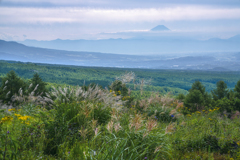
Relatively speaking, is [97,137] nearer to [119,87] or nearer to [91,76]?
[119,87]

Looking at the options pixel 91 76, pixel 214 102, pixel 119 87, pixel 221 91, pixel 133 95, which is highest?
pixel 119 87

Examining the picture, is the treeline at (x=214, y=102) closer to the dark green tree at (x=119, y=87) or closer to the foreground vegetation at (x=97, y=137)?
the dark green tree at (x=119, y=87)

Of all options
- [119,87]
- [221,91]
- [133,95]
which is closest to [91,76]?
[221,91]

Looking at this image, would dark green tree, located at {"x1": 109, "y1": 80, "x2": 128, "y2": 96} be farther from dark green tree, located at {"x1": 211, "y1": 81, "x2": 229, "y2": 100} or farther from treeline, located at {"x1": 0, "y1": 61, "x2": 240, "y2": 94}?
treeline, located at {"x1": 0, "y1": 61, "x2": 240, "y2": 94}

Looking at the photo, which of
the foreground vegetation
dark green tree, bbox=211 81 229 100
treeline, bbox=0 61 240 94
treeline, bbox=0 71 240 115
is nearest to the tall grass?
the foreground vegetation

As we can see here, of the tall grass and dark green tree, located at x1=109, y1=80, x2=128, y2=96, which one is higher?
dark green tree, located at x1=109, y1=80, x2=128, y2=96

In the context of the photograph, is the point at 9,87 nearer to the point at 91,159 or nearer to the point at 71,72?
the point at 91,159

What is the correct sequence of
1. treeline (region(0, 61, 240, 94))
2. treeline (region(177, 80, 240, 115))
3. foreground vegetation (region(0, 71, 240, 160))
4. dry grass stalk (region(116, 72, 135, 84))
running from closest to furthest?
foreground vegetation (region(0, 71, 240, 160)) < treeline (region(177, 80, 240, 115)) < dry grass stalk (region(116, 72, 135, 84)) < treeline (region(0, 61, 240, 94))

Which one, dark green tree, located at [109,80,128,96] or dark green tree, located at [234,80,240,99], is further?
Answer: dark green tree, located at [234,80,240,99]

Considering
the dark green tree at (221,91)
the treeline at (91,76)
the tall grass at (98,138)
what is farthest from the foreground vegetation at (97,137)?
the treeline at (91,76)

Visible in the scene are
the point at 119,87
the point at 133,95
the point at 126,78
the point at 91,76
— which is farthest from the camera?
the point at 91,76

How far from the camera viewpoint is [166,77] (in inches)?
3851

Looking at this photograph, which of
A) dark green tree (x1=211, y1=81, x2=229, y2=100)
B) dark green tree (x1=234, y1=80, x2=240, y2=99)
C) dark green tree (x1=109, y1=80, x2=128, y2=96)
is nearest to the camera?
dark green tree (x1=109, y1=80, x2=128, y2=96)

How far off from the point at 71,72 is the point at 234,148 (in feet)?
284
